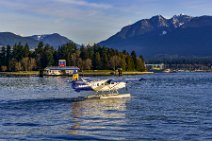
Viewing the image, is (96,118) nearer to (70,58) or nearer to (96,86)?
(96,86)

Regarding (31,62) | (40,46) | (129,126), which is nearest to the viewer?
(129,126)

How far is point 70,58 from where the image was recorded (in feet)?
530

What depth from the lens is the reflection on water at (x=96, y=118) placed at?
24844 millimetres

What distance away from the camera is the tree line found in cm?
15550

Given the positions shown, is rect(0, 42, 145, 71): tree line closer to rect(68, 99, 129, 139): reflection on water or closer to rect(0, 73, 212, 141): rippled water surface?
rect(68, 99, 129, 139): reflection on water

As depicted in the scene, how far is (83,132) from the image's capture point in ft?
79.6

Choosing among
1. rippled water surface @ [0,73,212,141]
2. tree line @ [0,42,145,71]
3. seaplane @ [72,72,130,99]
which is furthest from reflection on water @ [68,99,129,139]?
tree line @ [0,42,145,71]

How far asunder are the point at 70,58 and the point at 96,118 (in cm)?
13292

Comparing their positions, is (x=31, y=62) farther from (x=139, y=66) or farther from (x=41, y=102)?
(x=41, y=102)

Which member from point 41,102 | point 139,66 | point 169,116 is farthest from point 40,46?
point 169,116

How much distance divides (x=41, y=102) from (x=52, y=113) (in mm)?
8578

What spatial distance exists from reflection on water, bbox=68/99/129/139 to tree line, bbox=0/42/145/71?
381ft

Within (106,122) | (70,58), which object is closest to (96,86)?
(106,122)

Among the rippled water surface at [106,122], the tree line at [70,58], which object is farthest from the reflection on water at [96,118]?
the tree line at [70,58]
